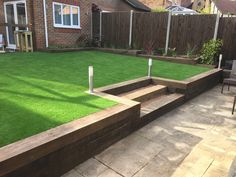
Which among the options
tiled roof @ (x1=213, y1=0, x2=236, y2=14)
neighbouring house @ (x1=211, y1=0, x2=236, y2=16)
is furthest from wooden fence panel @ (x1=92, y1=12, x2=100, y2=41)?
tiled roof @ (x1=213, y1=0, x2=236, y2=14)

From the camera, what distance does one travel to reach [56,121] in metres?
2.70

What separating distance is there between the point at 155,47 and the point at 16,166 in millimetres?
9509

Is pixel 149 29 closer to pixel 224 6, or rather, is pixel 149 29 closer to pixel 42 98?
pixel 42 98

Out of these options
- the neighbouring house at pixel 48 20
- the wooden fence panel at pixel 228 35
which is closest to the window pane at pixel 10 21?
the neighbouring house at pixel 48 20

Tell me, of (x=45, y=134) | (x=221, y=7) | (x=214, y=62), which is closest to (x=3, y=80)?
(x=45, y=134)

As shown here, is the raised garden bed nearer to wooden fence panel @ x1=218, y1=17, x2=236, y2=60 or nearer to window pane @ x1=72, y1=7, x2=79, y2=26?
wooden fence panel @ x1=218, y1=17, x2=236, y2=60

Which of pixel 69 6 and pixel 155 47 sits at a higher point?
pixel 69 6

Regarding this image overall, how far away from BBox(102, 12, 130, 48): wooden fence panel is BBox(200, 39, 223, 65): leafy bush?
4.32 meters

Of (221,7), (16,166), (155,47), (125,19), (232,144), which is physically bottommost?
(232,144)

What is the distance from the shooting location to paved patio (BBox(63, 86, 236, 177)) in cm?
263

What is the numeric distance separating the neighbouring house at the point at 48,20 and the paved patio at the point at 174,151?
8213 millimetres

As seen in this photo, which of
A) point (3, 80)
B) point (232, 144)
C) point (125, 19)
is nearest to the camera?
point (232, 144)

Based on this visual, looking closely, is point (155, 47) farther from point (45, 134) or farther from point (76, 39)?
point (45, 134)

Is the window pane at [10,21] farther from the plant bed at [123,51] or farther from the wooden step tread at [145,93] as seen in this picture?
the wooden step tread at [145,93]
